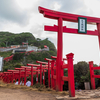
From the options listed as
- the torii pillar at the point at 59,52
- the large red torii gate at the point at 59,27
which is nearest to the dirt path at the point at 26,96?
the torii pillar at the point at 59,52

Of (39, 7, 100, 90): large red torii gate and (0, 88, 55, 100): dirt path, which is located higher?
(39, 7, 100, 90): large red torii gate

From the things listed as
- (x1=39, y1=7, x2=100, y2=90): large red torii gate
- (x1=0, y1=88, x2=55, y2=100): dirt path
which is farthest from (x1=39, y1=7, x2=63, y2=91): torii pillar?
(x1=0, y1=88, x2=55, y2=100): dirt path

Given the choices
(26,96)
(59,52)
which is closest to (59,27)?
(59,52)

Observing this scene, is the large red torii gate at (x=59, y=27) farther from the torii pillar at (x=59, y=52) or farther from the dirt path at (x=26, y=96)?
the dirt path at (x=26, y=96)

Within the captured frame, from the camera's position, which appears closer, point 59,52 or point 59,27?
point 59,52

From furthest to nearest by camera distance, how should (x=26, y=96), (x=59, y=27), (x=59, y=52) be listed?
(x=59, y=27)
(x=59, y=52)
(x=26, y=96)

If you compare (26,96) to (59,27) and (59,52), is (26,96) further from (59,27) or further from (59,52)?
(59,27)

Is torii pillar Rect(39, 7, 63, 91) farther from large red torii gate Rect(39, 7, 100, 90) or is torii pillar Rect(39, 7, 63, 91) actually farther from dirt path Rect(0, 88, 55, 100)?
dirt path Rect(0, 88, 55, 100)

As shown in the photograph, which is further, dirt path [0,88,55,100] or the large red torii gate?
the large red torii gate

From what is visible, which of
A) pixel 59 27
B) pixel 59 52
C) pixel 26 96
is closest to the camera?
pixel 26 96

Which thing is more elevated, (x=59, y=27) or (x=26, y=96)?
(x=59, y=27)

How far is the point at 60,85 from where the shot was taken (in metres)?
5.00

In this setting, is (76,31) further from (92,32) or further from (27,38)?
(27,38)

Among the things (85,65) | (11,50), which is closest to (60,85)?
(85,65)
